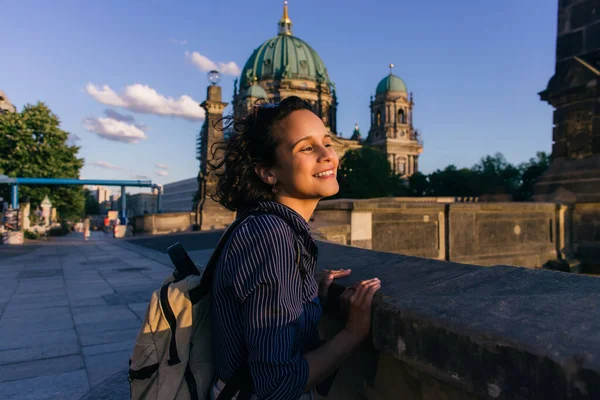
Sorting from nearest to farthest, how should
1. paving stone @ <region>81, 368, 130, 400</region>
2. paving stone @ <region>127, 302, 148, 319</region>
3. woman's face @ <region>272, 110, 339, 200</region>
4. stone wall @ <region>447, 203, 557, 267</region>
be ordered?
woman's face @ <region>272, 110, 339, 200</region> < paving stone @ <region>81, 368, 130, 400</region> < paving stone @ <region>127, 302, 148, 319</region> < stone wall @ <region>447, 203, 557, 267</region>

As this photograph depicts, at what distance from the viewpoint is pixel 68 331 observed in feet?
12.7

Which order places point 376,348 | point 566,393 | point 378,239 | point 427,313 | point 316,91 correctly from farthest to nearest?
point 316,91 < point 378,239 < point 376,348 < point 427,313 < point 566,393

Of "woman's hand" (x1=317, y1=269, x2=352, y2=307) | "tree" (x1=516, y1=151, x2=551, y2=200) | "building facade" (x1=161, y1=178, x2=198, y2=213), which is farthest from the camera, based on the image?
"building facade" (x1=161, y1=178, x2=198, y2=213)

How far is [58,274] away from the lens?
788 centimetres

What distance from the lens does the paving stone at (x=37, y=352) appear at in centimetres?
311

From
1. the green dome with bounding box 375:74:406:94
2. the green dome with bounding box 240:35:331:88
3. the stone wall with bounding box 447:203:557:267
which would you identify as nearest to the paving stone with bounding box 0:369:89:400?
the stone wall with bounding box 447:203:557:267

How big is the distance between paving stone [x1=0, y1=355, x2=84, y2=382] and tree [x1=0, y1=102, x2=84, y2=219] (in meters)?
30.7

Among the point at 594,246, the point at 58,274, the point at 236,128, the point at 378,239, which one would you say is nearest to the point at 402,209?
the point at 378,239

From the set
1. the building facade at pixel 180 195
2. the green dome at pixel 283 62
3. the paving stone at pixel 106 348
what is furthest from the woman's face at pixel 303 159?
the building facade at pixel 180 195

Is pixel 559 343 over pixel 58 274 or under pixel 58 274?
over

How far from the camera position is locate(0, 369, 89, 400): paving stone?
2490 millimetres

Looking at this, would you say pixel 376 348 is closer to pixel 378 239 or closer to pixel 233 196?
pixel 233 196

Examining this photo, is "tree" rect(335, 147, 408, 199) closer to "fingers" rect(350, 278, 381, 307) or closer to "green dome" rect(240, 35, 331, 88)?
"green dome" rect(240, 35, 331, 88)

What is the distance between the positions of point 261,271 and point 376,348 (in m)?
0.51
